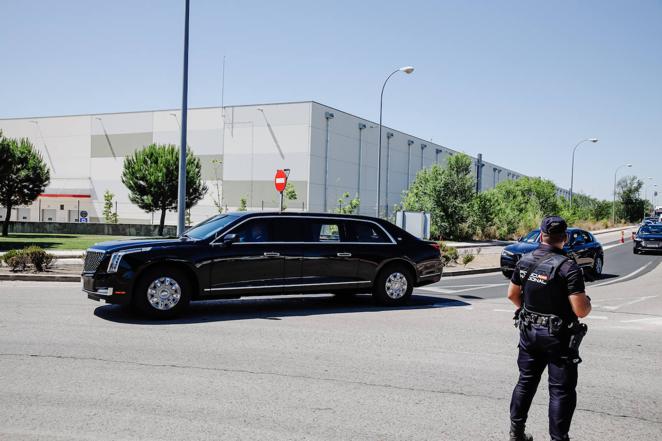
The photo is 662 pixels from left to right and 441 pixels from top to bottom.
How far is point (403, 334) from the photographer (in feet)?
26.0

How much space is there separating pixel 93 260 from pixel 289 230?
305cm

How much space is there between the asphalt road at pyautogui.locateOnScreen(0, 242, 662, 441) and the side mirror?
117cm

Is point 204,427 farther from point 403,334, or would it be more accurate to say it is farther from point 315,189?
point 315,189

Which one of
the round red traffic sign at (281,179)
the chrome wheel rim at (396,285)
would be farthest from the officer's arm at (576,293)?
the round red traffic sign at (281,179)

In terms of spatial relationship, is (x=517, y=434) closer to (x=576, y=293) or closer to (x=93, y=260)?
(x=576, y=293)

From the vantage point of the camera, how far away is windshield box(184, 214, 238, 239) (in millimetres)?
9156

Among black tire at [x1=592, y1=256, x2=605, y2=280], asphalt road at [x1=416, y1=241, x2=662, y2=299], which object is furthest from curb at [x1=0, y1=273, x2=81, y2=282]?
black tire at [x1=592, y1=256, x2=605, y2=280]

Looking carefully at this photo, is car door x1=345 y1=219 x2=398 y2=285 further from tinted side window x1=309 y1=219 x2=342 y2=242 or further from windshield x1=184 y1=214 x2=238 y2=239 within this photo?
windshield x1=184 y1=214 x2=238 y2=239

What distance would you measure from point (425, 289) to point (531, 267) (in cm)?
965

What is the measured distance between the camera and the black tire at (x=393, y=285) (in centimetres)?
1035

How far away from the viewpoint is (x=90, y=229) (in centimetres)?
3828

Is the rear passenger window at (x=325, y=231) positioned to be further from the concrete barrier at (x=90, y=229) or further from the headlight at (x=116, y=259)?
the concrete barrier at (x=90, y=229)

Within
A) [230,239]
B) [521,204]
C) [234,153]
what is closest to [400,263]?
[230,239]

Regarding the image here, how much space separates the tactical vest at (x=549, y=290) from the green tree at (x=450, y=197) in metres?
33.7
